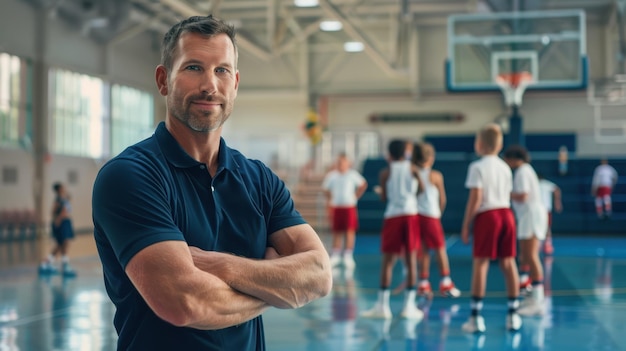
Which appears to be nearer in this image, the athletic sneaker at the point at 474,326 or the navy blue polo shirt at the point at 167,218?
the navy blue polo shirt at the point at 167,218

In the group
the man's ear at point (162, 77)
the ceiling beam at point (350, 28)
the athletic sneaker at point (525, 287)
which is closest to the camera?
the man's ear at point (162, 77)

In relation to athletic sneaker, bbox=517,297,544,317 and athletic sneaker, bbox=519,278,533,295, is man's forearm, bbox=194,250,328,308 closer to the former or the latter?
athletic sneaker, bbox=517,297,544,317

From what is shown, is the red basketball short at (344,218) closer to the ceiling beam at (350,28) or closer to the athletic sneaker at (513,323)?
the athletic sneaker at (513,323)

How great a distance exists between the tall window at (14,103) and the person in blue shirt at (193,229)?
18.6 meters

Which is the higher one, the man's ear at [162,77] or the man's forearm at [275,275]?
the man's ear at [162,77]

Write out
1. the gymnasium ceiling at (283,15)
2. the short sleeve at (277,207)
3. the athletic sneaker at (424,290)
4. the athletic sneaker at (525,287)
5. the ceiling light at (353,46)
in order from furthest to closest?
the ceiling light at (353,46)
the gymnasium ceiling at (283,15)
the athletic sneaker at (525,287)
the athletic sneaker at (424,290)
the short sleeve at (277,207)

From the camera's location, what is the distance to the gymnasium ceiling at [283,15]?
20219 millimetres

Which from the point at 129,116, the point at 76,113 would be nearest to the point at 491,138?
the point at 76,113

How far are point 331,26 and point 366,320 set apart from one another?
65.4ft

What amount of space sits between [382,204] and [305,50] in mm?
8205

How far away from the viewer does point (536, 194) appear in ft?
26.0

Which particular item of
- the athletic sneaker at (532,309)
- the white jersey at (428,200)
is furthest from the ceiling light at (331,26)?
the athletic sneaker at (532,309)

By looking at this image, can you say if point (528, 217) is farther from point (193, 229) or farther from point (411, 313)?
point (193, 229)

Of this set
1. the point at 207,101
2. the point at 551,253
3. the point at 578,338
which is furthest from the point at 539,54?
the point at 207,101
